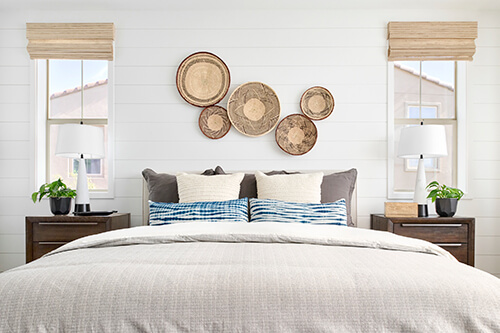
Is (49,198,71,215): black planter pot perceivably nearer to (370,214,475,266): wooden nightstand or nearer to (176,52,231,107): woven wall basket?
(176,52,231,107): woven wall basket

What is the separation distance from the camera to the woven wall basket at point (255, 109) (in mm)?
4062

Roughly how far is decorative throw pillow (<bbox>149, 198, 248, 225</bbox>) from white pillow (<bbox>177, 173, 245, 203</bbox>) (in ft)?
0.43

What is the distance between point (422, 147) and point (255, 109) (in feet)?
4.38

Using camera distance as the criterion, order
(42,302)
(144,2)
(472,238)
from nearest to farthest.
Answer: (42,302) < (472,238) < (144,2)

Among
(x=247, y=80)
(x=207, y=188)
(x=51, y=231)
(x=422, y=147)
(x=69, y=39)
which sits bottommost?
(x=51, y=231)

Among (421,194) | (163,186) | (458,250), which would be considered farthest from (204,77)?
(458,250)

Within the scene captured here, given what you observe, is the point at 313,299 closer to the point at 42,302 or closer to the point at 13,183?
the point at 42,302

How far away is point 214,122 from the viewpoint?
13.4ft

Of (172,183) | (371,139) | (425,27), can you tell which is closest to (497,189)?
(371,139)

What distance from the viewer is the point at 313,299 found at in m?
1.48

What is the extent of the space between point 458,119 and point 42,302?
3624 millimetres

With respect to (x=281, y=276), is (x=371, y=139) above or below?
above

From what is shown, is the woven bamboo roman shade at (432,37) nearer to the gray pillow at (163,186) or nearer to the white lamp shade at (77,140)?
the gray pillow at (163,186)

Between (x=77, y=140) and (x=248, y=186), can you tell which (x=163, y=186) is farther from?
(x=77, y=140)
